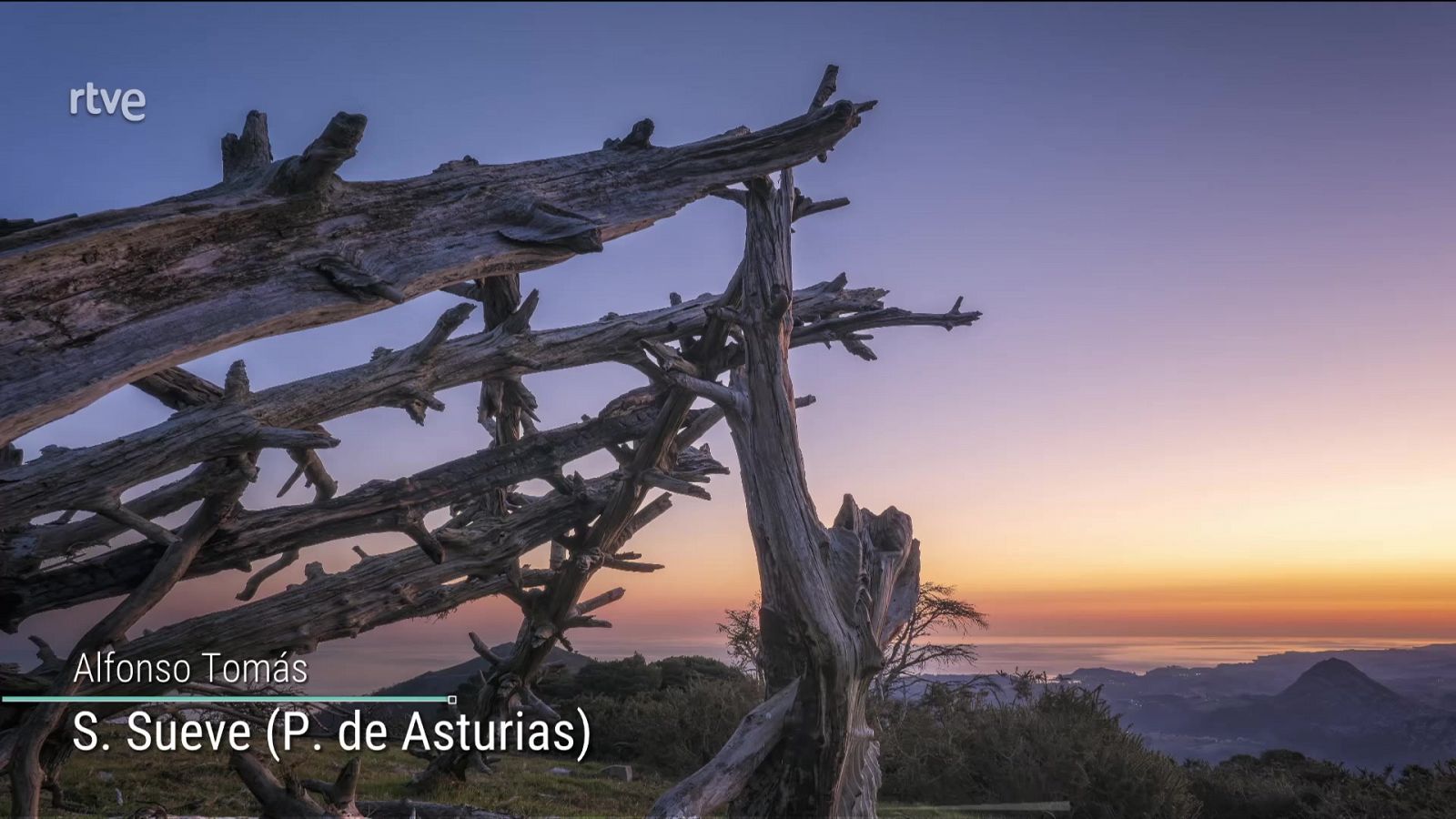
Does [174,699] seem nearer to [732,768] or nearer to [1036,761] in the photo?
[732,768]

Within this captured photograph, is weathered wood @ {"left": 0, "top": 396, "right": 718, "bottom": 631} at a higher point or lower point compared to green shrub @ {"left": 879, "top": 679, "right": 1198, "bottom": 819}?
higher

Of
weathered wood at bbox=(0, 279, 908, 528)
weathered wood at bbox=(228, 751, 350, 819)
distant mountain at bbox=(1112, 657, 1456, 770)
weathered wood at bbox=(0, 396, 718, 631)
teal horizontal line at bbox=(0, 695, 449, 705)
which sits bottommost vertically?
distant mountain at bbox=(1112, 657, 1456, 770)

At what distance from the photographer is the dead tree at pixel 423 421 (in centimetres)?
342

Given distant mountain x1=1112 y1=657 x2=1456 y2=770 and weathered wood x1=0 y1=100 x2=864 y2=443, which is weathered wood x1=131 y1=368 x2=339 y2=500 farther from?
distant mountain x1=1112 y1=657 x2=1456 y2=770

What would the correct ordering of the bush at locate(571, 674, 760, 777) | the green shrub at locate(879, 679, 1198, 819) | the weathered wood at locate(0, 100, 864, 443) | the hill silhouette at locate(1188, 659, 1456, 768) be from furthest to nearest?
the hill silhouette at locate(1188, 659, 1456, 768)
the bush at locate(571, 674, 760, 777)
the green shrub at locate(879, 679, 1198, 819)
the weathered wood at locate(0, 100, 864, 443)

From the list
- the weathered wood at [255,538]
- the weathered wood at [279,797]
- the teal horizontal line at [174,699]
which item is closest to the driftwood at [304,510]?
the weathered wood at [255,538]

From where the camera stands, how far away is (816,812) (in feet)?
18.1

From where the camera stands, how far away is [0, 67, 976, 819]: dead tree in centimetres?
342

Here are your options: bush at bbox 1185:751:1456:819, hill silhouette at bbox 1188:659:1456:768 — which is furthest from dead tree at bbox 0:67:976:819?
hill silhouette at bbox 1188:659:1456:768

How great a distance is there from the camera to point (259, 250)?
365 cm

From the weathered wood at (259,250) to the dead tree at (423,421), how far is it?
0.03 ft

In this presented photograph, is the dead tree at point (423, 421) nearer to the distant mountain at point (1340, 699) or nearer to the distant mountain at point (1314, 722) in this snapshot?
the distant mountain at point (1314, 722)

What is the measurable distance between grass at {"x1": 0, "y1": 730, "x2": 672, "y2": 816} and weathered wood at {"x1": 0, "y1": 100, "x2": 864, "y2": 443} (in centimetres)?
587

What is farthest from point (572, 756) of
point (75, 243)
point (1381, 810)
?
point (75, 243)
